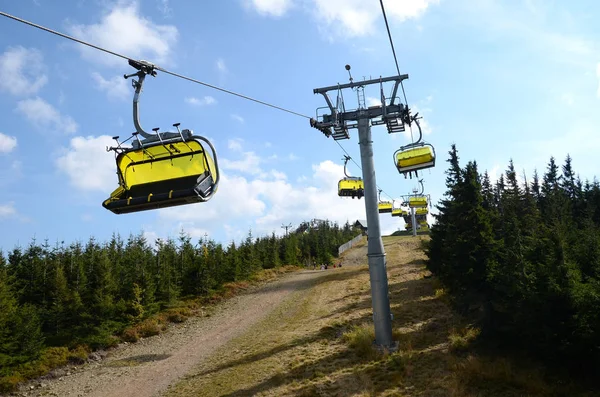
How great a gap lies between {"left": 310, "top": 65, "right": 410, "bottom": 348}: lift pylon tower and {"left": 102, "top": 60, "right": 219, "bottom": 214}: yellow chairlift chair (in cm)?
759

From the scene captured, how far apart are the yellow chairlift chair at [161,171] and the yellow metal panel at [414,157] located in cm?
929

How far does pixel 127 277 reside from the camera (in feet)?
93.8

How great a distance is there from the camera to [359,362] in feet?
44.5


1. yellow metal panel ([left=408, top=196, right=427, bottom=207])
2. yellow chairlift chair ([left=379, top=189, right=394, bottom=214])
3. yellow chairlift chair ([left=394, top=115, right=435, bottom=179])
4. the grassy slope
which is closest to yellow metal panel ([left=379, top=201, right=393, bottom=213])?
yellow chairlift chair ([left=379, top=189, right=394, bottom=214])

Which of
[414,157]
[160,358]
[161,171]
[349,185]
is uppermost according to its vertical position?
[349,185]

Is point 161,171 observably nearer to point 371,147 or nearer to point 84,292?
point 371,147

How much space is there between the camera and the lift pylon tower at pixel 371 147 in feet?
45.9

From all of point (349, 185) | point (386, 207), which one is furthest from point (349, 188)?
point (386, 207)

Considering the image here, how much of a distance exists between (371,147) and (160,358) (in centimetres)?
1360

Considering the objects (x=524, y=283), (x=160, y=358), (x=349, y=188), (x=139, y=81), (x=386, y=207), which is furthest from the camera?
(x=386, y=207)

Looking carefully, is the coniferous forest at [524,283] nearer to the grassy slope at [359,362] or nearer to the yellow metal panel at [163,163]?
the grassy slope at [359,362]

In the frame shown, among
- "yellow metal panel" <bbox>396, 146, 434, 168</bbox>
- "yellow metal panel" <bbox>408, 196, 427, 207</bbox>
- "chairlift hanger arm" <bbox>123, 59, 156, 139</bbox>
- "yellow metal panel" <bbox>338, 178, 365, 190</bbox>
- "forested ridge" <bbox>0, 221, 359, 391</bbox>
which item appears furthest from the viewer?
"yellow metal panel" <bbox>408, 196, 427, 207</bbox>

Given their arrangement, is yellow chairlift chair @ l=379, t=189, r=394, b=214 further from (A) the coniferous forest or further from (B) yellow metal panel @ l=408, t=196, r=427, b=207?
(A) the coniferous forest

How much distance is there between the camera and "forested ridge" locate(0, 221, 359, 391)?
2119 cm
